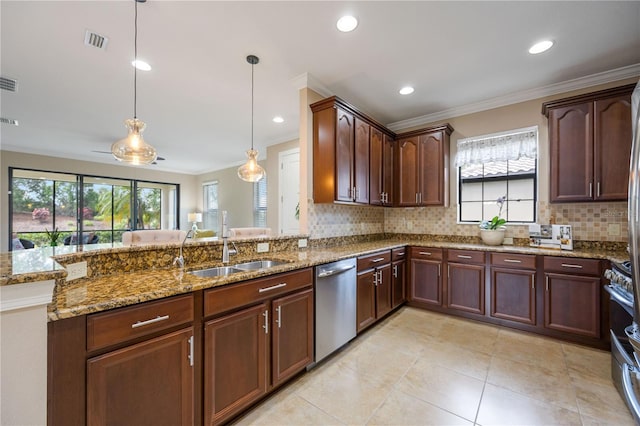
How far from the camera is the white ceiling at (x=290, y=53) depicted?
1.98 meters

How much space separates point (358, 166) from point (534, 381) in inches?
99.7

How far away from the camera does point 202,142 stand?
Result: 18.2 ft

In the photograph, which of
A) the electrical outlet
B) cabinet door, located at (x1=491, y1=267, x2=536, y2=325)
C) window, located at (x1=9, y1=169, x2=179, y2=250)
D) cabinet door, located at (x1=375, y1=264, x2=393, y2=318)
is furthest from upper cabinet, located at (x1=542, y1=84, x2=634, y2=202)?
window, located at (x1=9, y1=169, x2=179, y2=250)

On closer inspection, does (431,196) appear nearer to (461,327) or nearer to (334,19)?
(461,327)

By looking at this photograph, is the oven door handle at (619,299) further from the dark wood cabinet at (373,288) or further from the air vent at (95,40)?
the air vent at (95,40)

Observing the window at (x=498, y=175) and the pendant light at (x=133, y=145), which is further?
the window at (x=498, y=175)

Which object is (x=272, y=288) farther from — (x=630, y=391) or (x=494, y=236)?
(x=494, y=236)

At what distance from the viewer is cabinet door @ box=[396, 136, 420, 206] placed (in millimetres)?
3836

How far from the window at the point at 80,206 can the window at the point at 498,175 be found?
827cm

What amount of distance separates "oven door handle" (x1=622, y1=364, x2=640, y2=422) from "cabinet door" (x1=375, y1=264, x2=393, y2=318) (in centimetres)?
185

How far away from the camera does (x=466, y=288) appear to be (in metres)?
3.16

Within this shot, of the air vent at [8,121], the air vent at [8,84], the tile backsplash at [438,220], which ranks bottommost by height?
the tile backsplash at [438,220]

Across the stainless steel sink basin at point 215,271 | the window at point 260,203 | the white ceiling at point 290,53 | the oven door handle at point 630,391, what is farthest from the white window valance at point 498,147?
the window at point 260,203

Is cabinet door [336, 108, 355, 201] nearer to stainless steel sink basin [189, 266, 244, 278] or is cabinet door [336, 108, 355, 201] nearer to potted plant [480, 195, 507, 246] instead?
stainless steel sink basin [189, 266, 244, 278]
